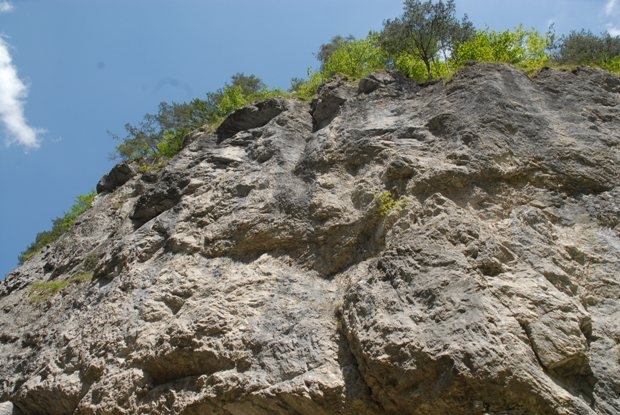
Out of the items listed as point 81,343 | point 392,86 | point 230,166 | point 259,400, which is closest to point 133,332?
point 81,343

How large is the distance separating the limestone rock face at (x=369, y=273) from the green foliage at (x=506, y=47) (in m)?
3.76

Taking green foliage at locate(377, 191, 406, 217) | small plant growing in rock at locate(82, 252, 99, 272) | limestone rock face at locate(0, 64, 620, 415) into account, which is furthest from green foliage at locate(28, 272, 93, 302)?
green foliage at locate(377, 191, 406, 217)

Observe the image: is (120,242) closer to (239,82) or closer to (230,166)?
(230,166)

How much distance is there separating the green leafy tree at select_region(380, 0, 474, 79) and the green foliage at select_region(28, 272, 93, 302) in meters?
12.1

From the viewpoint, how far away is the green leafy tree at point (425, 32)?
18.4 meters

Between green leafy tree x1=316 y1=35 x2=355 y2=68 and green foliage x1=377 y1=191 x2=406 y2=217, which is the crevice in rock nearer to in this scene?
green foliage x1=377 y1=191 x2=406 y2=217

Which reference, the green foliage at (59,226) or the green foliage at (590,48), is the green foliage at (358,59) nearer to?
the green foliage at (590,48)

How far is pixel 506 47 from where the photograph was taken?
677 inches

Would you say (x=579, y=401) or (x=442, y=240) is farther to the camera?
(x=442, y=240)

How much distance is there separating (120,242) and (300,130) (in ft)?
16.9

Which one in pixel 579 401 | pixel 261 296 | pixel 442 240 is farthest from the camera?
pixel 261 296

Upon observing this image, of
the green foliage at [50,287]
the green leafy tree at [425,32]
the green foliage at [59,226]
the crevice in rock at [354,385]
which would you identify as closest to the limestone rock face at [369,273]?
the crevice in rock at [354,385]

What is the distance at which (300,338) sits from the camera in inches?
343

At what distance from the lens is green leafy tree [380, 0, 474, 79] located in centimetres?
1839
